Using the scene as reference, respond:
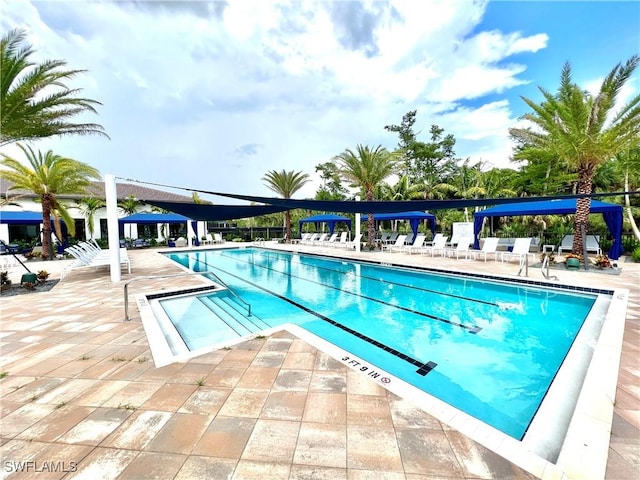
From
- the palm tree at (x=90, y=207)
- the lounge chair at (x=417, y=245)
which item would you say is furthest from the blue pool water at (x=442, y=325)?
→ the palm tree at (x=90, y=207)

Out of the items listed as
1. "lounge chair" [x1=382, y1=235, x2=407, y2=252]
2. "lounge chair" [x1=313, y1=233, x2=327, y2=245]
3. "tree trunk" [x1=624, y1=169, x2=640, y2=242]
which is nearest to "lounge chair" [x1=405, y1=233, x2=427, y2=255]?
"lounge chair" [x1=382, y1=235, x2=407, y2=252]

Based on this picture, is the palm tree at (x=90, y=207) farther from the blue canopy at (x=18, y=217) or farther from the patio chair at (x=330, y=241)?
the patio chair at (x=330, y=241)

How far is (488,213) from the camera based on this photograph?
12.8m

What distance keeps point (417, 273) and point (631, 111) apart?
7.90 metres

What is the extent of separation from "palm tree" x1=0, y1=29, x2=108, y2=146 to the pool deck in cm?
618

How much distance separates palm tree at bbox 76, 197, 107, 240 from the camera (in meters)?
19.8

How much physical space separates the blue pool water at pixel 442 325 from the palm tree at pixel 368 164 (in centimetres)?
736

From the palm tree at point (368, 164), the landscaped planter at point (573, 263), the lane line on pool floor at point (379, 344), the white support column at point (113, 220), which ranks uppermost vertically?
the palm tree at point (368, 164)

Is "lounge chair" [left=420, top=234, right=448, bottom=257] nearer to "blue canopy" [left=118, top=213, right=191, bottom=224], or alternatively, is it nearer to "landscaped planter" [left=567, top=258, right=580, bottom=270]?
"landscaped planter" [left=567, top=258, right=580, bottom=270]

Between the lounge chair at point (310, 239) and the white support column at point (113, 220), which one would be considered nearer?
the white support column at point (113, 220)

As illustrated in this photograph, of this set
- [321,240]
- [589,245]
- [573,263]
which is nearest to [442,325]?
[573,263]

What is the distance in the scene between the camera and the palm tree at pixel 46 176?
12.4 metres

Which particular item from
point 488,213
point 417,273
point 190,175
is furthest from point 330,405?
point 190,175

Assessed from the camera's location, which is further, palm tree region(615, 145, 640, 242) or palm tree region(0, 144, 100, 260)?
palm tree region(615, 145, 640, 242)
